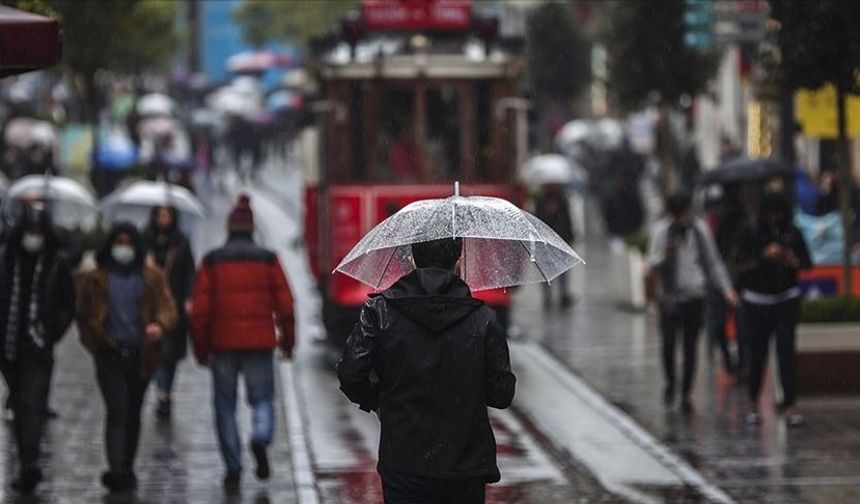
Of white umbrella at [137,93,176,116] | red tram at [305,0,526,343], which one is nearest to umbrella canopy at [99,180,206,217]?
red tram at [305,0,526,343]

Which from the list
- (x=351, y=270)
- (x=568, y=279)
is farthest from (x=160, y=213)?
(x=568, y=279)

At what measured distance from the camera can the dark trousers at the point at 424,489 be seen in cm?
764

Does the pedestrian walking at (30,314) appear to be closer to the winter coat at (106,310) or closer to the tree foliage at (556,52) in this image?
the winter coat at (106,310)

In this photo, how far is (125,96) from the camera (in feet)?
183

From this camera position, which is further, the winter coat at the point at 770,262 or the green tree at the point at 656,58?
the green tree at the point at 656,58

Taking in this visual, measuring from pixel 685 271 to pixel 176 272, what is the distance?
12.0 feet

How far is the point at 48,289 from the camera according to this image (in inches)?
490

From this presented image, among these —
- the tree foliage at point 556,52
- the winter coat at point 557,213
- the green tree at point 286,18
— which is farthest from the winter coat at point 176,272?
the tree foliage at point 556,52

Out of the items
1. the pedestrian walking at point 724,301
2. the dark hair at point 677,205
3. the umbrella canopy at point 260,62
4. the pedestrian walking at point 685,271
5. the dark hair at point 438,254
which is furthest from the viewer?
the umbrella canopy at point 260,62

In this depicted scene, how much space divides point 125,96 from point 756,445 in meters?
42.9

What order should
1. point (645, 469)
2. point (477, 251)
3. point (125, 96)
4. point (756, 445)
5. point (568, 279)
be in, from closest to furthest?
1. point (477, 251)
2. point (645, 469)
3. point (756, 445)
4. point (568, 279)
5. point (125, 96)

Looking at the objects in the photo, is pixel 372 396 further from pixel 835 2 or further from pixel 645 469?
pixel 835 2

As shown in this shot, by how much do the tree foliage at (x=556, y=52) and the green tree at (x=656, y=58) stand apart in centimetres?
2252

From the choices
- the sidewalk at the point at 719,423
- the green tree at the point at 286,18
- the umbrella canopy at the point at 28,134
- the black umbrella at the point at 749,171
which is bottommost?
the sidewalk at the point at 719,423
